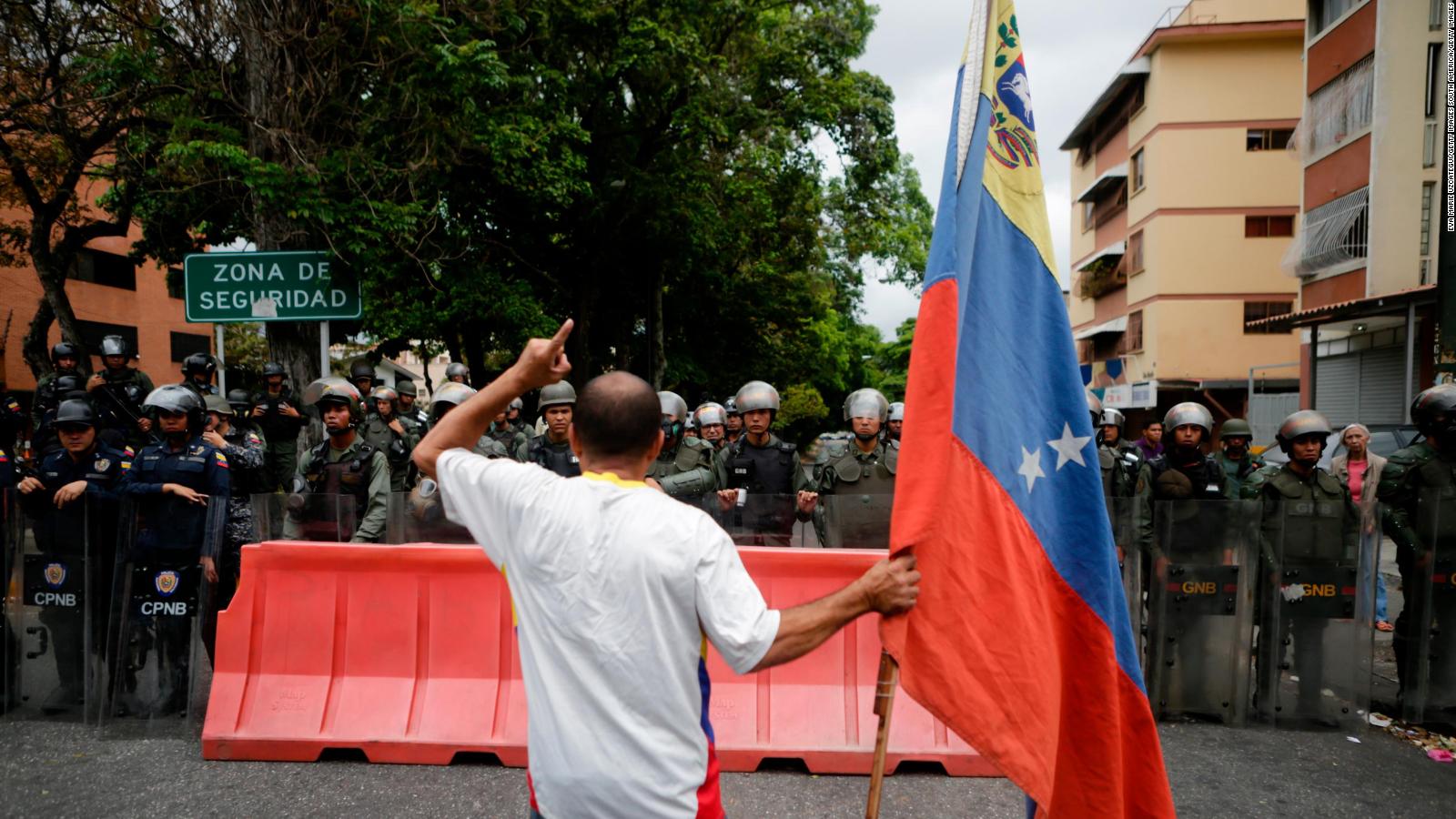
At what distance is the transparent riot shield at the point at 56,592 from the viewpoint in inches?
214

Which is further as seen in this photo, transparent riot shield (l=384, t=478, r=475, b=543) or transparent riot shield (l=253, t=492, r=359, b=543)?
transparent riot shield (l=384, t=478, r=475, b=543)

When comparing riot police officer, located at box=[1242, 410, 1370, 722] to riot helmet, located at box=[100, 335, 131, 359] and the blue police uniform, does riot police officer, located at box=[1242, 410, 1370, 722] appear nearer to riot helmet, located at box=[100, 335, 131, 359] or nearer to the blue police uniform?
the blue police uniform

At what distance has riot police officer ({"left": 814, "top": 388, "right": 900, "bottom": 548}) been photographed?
19.0 ft

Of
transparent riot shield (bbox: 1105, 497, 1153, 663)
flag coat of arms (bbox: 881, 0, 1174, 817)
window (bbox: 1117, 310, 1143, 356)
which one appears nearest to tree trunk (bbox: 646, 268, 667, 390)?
transparent riot shield (bbox: 1105, 497, 1153, 663)

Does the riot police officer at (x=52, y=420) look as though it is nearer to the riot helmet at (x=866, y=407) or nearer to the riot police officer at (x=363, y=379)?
the riot police officer at (x=363, y=379)

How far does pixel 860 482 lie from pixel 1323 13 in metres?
21.4

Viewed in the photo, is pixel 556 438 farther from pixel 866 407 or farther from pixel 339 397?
pixel 866 407

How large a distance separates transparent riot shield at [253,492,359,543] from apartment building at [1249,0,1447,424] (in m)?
16.6

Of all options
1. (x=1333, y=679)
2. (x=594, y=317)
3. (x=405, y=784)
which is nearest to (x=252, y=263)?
(x=405, y=784)

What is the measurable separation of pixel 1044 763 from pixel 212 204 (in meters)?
10.5

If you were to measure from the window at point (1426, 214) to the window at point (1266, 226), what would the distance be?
50.4 feet

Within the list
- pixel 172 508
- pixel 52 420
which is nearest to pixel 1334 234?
pixel 172 508

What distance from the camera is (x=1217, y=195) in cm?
3203

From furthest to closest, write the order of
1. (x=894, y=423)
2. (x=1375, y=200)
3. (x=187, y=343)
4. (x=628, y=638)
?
(x=187, y=343), (x=1375, y=200), (x=894, y=423), (x=628, y=638)
